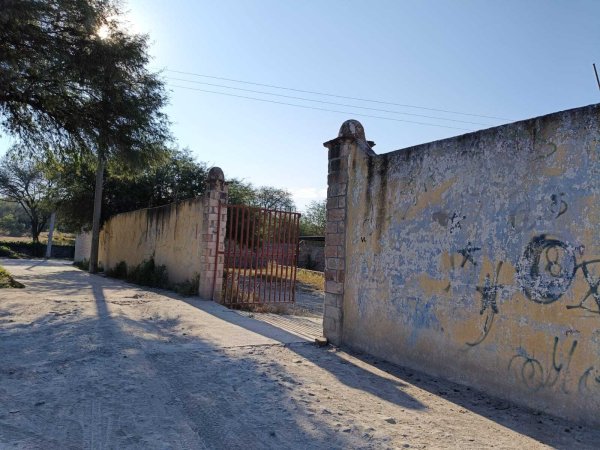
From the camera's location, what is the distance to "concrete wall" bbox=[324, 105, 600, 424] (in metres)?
3.89

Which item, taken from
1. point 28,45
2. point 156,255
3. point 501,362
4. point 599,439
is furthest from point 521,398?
point 156,255

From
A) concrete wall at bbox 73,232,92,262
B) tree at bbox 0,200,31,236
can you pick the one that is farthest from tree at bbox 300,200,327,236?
tree at bbox 0,200,31,236

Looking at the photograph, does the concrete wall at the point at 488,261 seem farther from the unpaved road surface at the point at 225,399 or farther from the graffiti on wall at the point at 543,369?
the unpaved road surface at the point at 225,399

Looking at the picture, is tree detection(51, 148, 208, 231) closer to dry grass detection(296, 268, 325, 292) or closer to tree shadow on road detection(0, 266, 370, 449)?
dry grass detection(296, 268, 325, 292)

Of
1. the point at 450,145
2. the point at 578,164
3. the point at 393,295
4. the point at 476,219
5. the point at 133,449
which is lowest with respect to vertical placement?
the point at 133,449

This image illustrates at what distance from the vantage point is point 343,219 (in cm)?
660

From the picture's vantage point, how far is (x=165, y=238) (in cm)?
1389

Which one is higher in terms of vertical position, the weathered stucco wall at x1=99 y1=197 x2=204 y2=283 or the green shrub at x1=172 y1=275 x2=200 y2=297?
the weathered stucco wall at x1=99 y1=197 x2=204 y2=283

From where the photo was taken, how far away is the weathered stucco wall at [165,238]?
11.6 metres

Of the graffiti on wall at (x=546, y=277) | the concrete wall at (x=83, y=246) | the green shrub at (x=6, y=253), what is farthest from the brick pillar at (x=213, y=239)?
the green shrub at (x=6, y=253)

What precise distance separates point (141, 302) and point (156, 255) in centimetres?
501

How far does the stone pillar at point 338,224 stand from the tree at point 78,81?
6.59 metres

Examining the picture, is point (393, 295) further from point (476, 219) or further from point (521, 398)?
point (521, 398)

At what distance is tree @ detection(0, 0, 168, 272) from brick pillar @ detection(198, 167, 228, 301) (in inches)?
126
